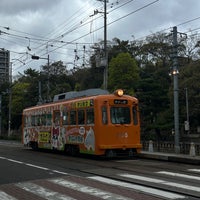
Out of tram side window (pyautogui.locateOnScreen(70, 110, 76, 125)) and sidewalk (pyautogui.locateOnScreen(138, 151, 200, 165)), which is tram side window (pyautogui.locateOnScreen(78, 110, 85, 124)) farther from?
sidewalk (pyautogui.locateOnScreen(138, 151, 200, 165))

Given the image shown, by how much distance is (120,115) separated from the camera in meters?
20.7

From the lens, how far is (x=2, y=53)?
163ft

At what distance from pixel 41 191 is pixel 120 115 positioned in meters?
10.3

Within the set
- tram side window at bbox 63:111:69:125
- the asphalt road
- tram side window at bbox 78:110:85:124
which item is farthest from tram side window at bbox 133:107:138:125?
the asphalt road

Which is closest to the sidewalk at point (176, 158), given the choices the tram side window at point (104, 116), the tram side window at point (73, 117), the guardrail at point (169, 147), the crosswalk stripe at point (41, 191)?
the guardrail at point (169, 147)

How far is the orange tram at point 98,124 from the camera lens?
19953mm

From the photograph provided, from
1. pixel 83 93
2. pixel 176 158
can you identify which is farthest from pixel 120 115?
pixel 176 158

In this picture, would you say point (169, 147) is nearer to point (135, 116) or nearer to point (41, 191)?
point (135, 116)

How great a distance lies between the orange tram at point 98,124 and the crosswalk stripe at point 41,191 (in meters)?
8.15

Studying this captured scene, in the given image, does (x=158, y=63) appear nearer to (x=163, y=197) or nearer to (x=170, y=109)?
(x=170, y=109)

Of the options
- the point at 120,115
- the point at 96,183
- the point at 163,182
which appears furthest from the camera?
the point at 120,115

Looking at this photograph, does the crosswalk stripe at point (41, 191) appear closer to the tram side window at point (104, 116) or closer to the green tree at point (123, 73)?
the tram side window at point (104, 116)

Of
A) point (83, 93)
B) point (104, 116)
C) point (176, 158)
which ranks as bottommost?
point (176, 158)

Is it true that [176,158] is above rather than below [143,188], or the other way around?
above
